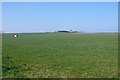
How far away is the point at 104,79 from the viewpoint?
1303 cm

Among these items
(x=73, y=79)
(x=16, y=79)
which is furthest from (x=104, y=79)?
(x=16, y=79)

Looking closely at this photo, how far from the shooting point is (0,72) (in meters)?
15.3

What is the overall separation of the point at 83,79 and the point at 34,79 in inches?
91.5

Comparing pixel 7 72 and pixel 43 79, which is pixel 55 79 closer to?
pixel 43 79

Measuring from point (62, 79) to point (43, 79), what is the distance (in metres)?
0.95

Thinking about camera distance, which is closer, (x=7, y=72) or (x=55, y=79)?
(x=55, y=79)

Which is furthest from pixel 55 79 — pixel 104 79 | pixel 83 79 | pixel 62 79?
pixel 104 79

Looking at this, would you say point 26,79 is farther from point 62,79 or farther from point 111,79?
point 111,79

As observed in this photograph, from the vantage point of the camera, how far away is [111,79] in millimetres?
12898

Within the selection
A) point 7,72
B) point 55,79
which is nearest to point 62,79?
point 55,79

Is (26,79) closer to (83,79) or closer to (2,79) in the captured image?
(2,79)

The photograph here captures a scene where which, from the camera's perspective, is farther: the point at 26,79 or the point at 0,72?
the point at 0,72

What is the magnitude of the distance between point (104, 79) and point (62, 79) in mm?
2066

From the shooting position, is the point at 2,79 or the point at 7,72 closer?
the point at 2,79
